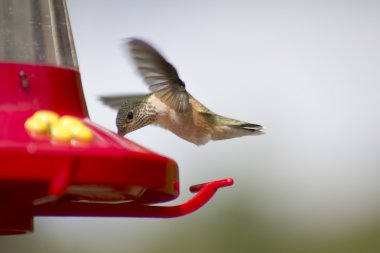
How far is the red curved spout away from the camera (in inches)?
158

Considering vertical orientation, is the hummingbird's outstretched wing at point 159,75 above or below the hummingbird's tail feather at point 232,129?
above

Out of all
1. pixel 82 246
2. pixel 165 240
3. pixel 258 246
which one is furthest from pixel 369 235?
pixel 82 246

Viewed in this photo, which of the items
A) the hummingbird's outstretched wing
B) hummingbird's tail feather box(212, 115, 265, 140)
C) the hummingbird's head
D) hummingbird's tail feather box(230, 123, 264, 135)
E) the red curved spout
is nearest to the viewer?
the red curved spout

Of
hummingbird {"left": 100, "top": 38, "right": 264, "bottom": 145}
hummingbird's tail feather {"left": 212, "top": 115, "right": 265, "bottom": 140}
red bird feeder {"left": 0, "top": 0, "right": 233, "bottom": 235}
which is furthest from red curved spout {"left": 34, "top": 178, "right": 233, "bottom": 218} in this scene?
hummingbird's tail feather {"left": 212, "top": 115, "right": 265, "bottom": 140}

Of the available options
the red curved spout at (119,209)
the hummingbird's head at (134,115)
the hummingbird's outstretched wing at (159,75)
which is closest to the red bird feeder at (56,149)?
the red curved spout at (119,209)

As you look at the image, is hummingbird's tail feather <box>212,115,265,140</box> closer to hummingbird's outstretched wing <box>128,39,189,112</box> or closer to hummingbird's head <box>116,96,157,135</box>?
hummingbird's outstretched wing <box>128,39,189,112</box>

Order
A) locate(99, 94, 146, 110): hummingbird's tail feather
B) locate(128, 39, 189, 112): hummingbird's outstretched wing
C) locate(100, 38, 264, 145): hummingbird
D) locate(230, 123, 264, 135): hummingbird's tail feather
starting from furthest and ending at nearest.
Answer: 1. locate(230, 123, 264, 135): hummingbird's tail feather
2. locate(99, 94, 146, 110): hummingbird's tail feather
3. locate(100, 38, 264, 145): hummingbird
4. locate(128, 39, 189, 112): hummingbird's outstretched wing

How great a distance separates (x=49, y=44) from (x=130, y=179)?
3.62 ft

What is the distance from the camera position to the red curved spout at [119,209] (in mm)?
4004

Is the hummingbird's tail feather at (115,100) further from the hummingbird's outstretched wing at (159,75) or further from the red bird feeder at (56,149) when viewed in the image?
the red bird feeder at (56,149)

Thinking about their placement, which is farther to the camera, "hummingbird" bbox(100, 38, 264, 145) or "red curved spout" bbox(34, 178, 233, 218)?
"hummingbird" bbox(100, 38, 264, 145)

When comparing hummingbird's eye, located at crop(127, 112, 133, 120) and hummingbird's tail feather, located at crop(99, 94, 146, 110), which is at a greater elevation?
hummingbird's tail feather, located at crop(99, 94, 146, 110)

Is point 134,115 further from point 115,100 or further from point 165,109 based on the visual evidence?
point 115,100

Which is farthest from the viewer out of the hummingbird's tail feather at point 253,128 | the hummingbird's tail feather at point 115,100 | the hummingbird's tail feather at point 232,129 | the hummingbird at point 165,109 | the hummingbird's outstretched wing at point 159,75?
the hummingbird's tail feather at point 253,128
